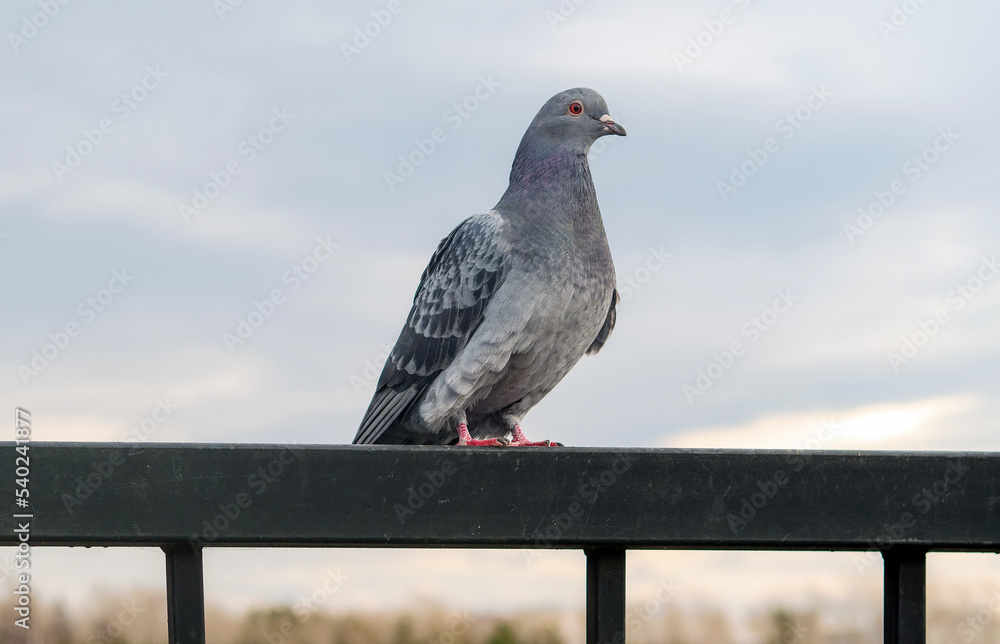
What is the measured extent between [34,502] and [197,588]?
1.47ft

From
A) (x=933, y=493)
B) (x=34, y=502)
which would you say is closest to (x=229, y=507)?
(x=34, y=502)

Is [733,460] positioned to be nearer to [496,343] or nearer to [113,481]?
[113,481]

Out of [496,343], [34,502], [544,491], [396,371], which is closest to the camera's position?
[34,502]

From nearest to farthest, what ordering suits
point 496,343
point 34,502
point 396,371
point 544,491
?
1. point 34,502
2. point 544,491
3. point 496,343
4. point 396,371

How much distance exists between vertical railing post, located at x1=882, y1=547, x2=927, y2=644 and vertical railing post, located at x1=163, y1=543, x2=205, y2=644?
72.1 inches

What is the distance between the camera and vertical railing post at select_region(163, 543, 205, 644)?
96.1 inches

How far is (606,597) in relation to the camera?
2.56 metres

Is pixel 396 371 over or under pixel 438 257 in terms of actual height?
under

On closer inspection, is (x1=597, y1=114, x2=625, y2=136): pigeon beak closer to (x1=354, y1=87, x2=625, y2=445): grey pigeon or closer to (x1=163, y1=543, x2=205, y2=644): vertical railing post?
(x1=354, y1=87, x2=625, y2=445): grey pigeon

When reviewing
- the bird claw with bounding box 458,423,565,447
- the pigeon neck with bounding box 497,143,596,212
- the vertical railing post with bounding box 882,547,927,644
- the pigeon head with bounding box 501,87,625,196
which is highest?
the pigeon head with bounding box 501,87,625,196

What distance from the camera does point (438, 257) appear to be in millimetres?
4969

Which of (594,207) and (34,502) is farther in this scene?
(594,207)

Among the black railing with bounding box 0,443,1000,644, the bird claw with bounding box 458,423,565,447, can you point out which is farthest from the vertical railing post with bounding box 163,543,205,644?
the bird claw with bounding box 458,423,565,447

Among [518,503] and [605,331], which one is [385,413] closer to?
[605,331]
